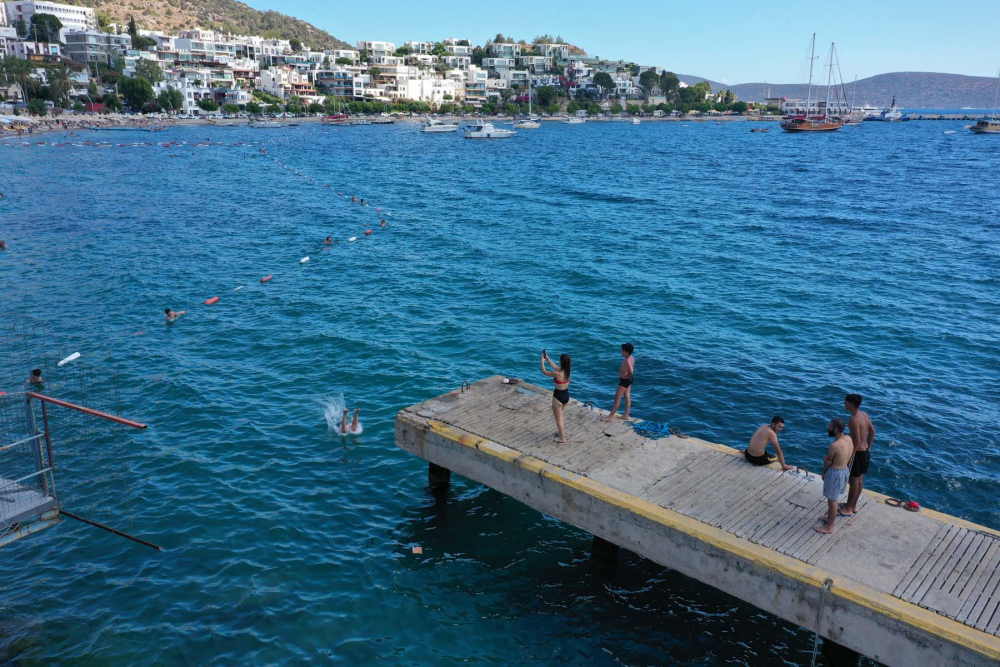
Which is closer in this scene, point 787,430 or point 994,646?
point 994,646

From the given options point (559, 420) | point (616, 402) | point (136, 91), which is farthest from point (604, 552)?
point (136, 91)

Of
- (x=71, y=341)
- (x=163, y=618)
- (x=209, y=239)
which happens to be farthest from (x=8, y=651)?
(x=209, y=239)

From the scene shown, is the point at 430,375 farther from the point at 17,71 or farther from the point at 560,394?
the point at 17,71

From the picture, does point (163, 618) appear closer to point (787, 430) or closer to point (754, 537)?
point (754, 537)

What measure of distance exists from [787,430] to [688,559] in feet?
34.1

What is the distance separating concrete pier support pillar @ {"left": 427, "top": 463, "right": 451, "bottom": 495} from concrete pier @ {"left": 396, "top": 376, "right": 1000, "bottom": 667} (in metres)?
0.74

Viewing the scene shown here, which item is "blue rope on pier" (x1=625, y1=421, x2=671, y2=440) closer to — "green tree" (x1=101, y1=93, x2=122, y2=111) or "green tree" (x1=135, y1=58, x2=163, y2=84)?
"green tree" (x1=101, y1=93, x2=122, y2=111)

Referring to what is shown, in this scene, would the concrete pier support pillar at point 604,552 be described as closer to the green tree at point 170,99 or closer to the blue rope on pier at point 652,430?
the blue rope on pier at point 652,430

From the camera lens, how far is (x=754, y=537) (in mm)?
11617

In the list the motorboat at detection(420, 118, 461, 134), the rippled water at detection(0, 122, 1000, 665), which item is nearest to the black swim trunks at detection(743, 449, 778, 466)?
the rippled water at detection(0, 122, 1000, 665)

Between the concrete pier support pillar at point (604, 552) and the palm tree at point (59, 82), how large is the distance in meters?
188

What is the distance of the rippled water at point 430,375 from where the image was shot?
43.7 feet

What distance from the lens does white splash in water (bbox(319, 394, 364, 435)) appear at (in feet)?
68.1

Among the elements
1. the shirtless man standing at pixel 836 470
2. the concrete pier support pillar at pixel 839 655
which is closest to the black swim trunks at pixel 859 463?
the shirtless man standing at pixel 836 470
